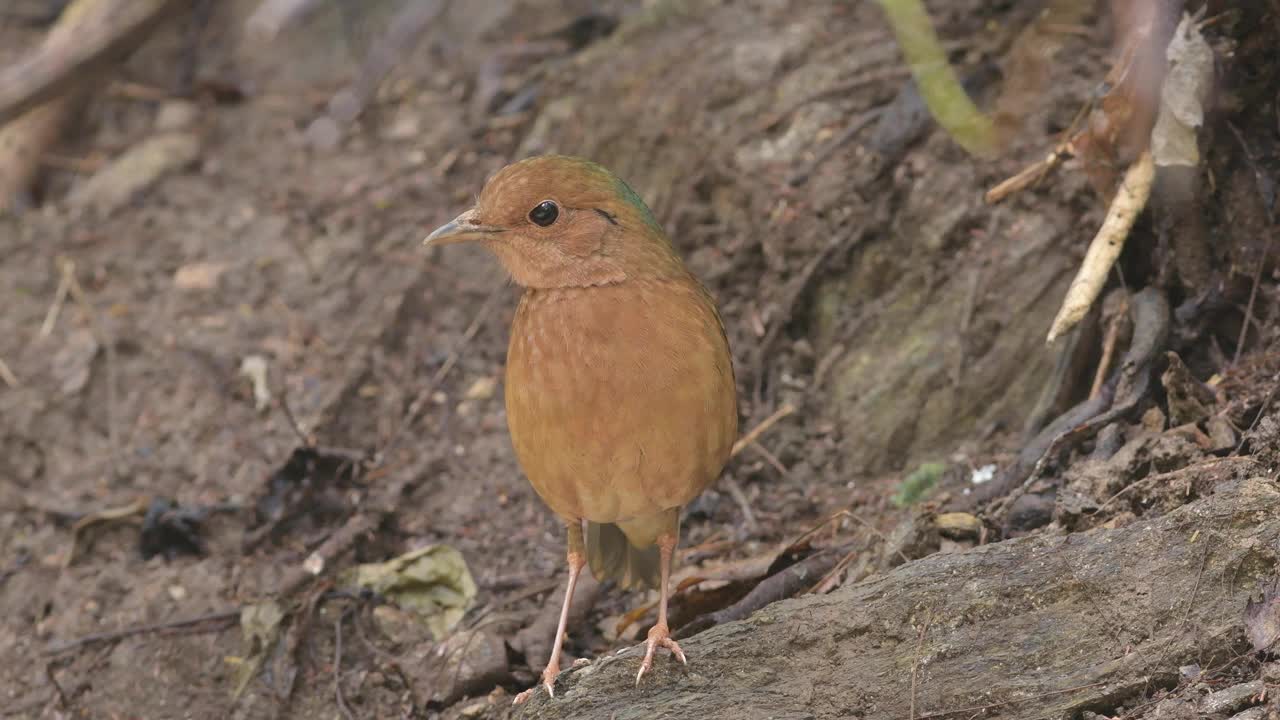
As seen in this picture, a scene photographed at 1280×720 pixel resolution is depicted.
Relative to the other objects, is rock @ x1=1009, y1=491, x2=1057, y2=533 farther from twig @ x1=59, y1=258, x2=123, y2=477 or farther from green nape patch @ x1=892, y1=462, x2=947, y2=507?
twig @ x1=59, y1=258, x2=123, y2=477

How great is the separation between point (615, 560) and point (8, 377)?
11.0ft

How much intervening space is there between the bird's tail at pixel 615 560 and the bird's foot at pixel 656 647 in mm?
882

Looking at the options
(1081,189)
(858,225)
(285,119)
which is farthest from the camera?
(285,119)

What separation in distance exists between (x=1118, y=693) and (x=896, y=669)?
49 cm

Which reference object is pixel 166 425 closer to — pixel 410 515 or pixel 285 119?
pixel 410 515

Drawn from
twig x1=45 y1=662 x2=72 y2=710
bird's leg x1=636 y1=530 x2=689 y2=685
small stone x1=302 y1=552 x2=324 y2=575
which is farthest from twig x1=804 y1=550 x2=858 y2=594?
twig x1=45 y1=662 x2=72 y2=710

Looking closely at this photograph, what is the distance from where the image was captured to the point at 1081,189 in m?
4.85

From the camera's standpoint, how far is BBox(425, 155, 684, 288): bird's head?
4.01 m

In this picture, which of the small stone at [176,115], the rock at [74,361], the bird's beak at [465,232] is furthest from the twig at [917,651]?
the small stone at [176,115]

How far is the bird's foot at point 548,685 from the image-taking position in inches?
137

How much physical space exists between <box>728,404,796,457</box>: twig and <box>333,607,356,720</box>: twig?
1628mm

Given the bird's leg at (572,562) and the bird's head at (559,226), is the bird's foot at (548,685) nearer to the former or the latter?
the bird's leg at (572,562)

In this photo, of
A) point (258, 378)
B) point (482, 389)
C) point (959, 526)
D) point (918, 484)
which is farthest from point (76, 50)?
point (959, 526)

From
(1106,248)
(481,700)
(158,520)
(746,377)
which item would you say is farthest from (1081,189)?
(158,520)
